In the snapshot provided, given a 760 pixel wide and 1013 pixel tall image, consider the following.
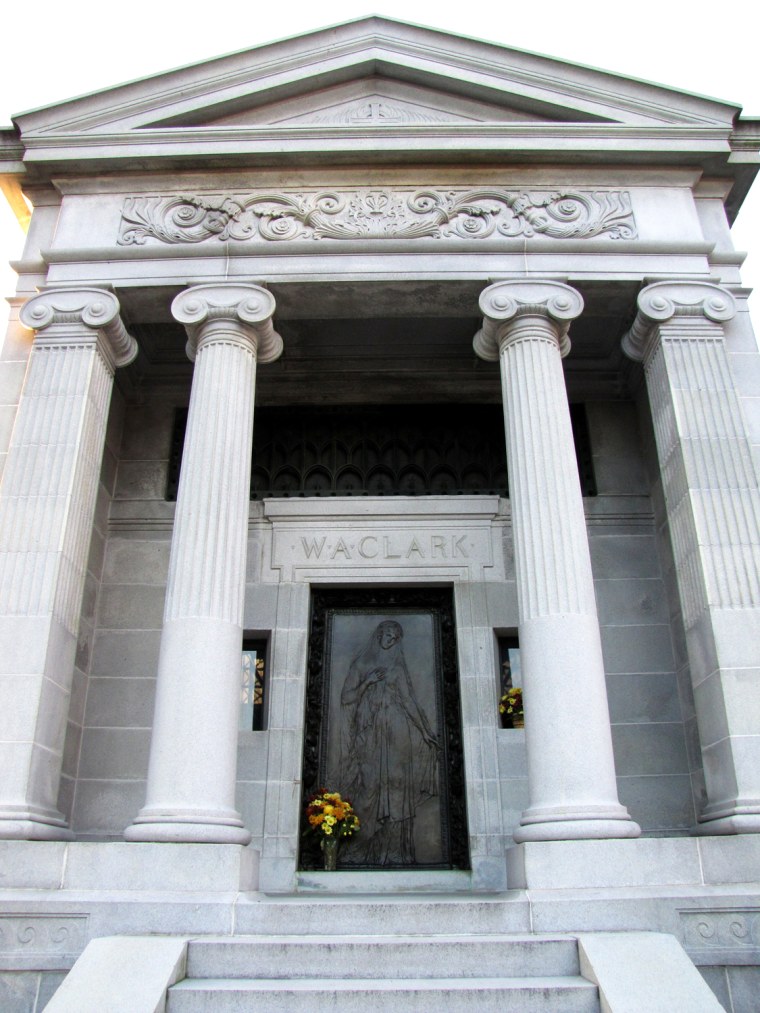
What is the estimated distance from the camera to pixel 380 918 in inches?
345

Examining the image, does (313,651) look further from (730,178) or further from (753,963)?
(730,178)

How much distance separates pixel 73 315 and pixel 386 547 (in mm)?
6372

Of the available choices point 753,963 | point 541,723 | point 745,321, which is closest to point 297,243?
point 745,321

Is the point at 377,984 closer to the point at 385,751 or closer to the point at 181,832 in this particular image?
the point at 181,832

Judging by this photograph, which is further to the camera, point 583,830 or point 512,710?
point 512,710

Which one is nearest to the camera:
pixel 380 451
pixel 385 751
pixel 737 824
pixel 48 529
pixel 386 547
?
pixel 737 824

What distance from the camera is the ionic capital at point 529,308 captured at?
12852mm

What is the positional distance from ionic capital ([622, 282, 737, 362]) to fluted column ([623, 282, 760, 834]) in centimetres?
2

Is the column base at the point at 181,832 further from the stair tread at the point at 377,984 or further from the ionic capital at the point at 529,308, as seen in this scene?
the ionic capital at the point at 529,308

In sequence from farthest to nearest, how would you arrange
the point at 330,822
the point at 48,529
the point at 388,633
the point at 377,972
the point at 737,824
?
1. the point at 388,633
2. the point at 330,822
3. the point at 48,529
4. the point at 737,824
5. the point at 377,972

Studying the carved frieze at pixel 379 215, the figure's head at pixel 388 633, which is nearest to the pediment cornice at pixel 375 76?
the carved frieze at pixel 379 215

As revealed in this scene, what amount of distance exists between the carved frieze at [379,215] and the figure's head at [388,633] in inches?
255

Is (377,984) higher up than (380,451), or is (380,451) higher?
(380,451)

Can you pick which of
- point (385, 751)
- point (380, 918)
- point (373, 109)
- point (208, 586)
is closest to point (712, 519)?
point (385, 751)
